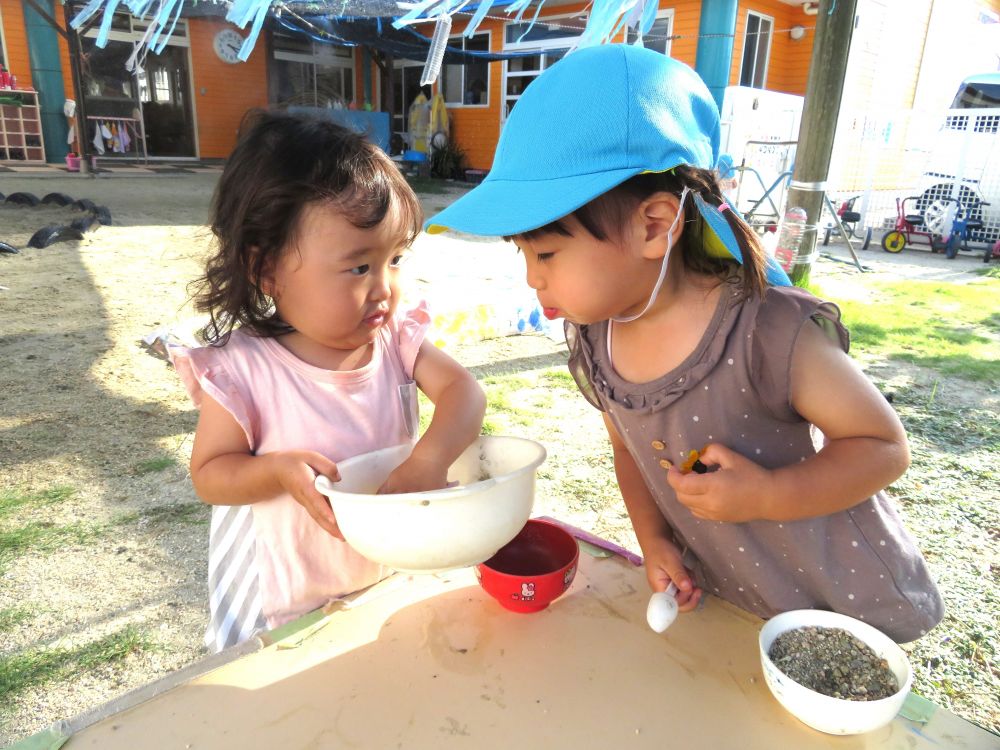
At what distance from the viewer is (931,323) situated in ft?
17.0

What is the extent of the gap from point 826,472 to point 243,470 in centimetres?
82

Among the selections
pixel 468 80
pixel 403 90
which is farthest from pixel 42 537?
pixel 403 90

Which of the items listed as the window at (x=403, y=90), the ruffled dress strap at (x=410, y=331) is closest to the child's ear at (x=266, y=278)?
the ruffled dress strap at (x=410, y=331)

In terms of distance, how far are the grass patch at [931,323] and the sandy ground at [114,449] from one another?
2.24 m

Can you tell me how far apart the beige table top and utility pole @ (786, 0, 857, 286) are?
3642 millimetres

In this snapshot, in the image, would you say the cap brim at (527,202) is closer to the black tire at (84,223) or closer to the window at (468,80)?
the black tire at (84,223)

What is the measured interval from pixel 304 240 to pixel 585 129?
1.51 ft

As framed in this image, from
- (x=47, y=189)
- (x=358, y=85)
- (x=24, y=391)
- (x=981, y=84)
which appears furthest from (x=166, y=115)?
(x=981, y=84)

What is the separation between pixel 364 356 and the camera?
1.30 meters

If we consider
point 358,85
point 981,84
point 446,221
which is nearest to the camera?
point 446,221

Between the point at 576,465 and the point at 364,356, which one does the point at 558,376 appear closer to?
the point at 576,465

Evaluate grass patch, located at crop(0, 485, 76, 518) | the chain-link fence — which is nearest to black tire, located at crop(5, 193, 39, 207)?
grass patch, located at crop(0, 485, 76, 518)

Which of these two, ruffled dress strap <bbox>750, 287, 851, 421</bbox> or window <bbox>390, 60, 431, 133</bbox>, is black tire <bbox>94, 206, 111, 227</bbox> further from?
window <bbox>390, 60, 431, 133</bbox>

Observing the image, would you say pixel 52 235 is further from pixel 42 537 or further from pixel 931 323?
pixel 931 323
